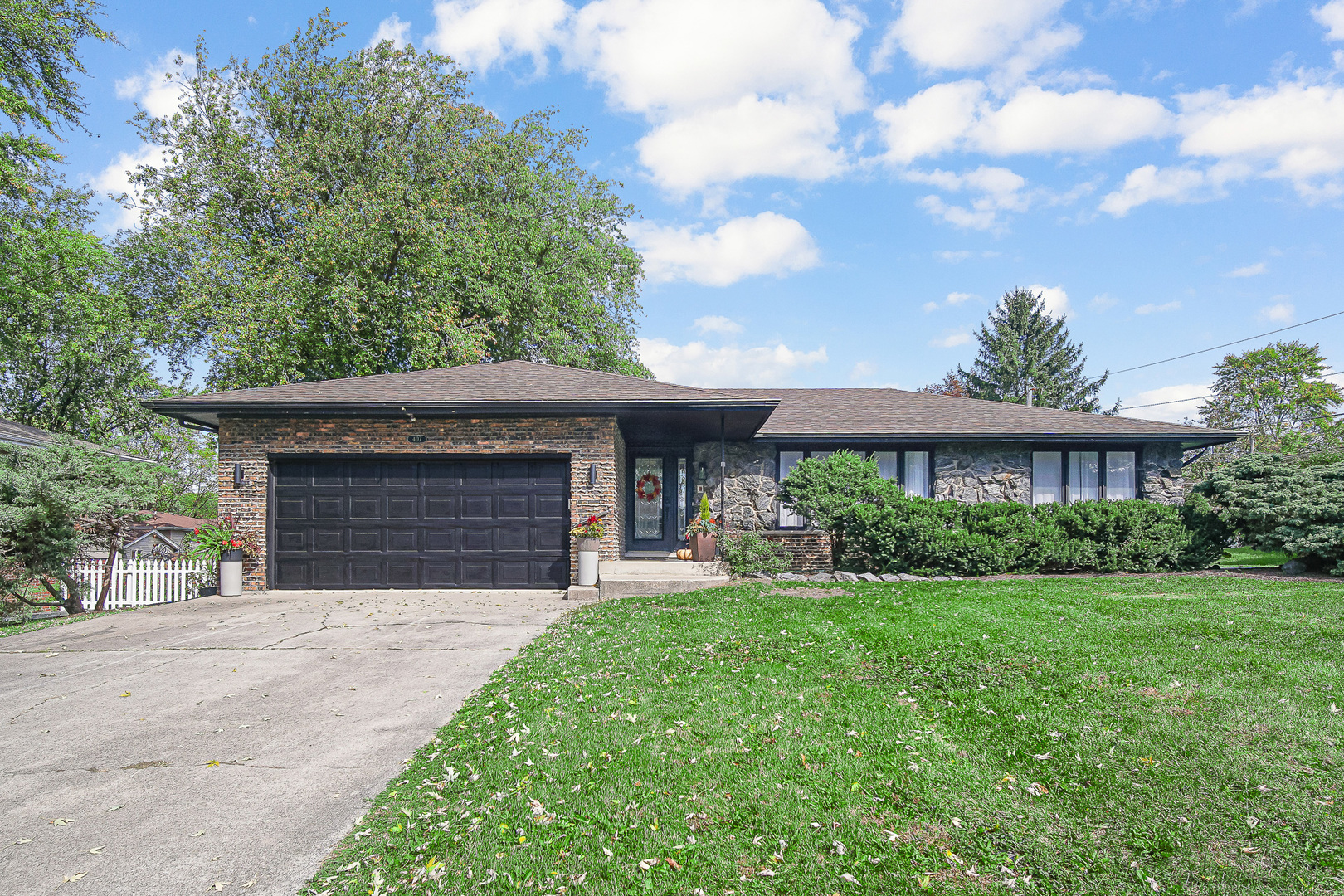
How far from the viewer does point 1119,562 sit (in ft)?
38.0

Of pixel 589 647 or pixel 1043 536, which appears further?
pixel 1043 536

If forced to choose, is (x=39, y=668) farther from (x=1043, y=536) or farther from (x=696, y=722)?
(x=1043, y=536)

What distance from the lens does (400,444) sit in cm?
1127

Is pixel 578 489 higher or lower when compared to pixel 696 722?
higher

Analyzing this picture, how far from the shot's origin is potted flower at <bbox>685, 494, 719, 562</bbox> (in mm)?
11773

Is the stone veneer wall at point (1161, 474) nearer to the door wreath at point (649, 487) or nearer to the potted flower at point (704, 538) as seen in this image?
the potted flower at point (704, 538)

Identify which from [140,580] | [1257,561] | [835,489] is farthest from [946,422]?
[140,580]

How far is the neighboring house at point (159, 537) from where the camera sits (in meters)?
12.4

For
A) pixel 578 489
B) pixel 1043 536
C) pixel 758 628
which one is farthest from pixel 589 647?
pixel 1043 536

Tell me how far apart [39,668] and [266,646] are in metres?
1.80

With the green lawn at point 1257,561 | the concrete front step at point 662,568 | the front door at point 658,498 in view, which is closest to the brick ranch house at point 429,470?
Answer: the concrete front step at point 662,568

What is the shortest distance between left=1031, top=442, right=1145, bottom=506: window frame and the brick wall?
4850mm

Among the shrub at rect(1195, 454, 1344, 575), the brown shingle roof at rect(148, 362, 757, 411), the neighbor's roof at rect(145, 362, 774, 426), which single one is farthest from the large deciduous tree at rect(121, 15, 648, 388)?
the shrub at rect(1195, 454, 1344, 575)

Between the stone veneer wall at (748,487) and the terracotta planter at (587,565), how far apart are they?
4.10 metres
